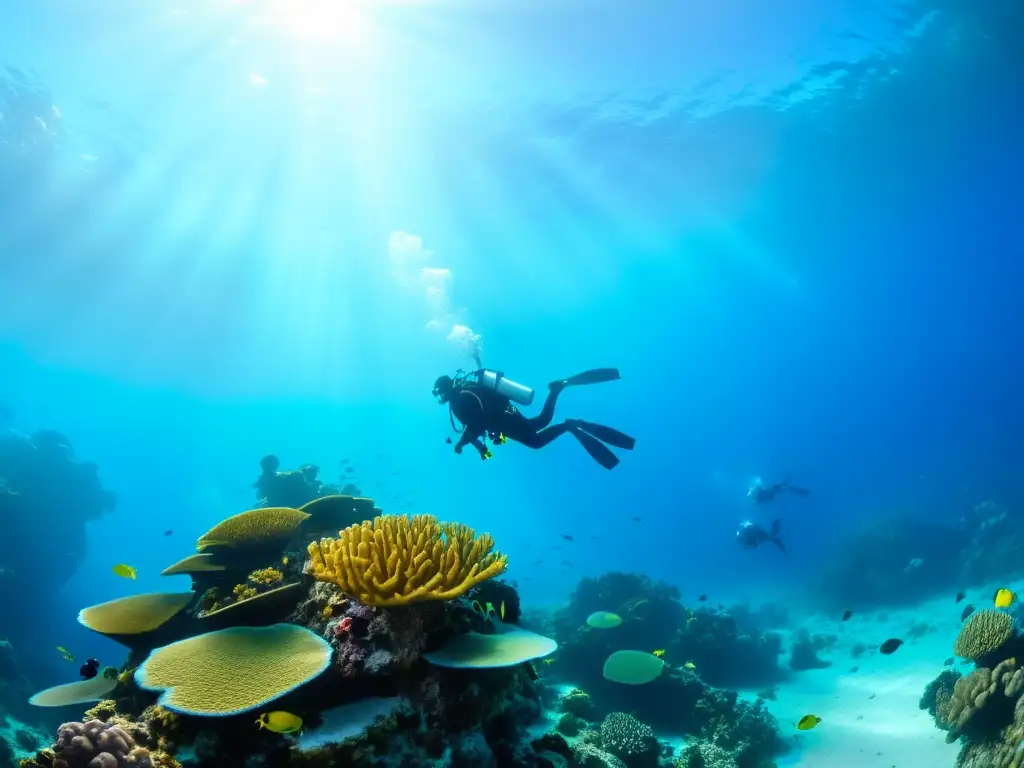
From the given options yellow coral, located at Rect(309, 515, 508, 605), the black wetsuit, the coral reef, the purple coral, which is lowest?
the purple coral

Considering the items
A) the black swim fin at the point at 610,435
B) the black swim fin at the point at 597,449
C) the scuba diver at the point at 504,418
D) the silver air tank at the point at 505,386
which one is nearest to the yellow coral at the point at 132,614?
the scuba diver at the point at 504,418

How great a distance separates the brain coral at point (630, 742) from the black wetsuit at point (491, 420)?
16.8 ft

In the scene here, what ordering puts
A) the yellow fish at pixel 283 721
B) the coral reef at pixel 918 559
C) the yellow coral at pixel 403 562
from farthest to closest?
the coral reef at pixel 918 559 < the yellow coral at pixel 403 562 < the yellow fish at pixel 283 721

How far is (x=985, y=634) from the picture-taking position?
738 centimetres

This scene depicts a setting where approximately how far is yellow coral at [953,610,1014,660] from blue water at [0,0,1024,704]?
77.4ft

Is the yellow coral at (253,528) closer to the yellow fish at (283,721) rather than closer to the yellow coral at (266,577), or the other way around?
the yellow coral at (266,577)

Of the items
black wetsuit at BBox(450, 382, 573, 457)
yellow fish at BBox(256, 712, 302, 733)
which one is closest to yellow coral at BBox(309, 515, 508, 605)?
yellow fish at BBox(256, 712, 302, 733)

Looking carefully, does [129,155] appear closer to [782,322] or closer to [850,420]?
[782,322]

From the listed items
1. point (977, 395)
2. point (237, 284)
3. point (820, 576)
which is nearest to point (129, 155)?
point (237, 284)

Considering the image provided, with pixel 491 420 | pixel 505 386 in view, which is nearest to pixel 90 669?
pixel 491 420

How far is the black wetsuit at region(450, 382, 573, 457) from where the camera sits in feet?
32.6

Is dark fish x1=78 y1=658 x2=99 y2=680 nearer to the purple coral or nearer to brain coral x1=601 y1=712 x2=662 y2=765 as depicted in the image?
the purple coral

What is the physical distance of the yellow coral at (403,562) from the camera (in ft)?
11.7

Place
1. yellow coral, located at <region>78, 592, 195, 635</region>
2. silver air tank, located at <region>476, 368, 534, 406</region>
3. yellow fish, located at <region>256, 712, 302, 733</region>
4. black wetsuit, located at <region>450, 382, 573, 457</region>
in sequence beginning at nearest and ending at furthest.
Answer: yellow fish, located at <region>256, 712, 302, 733</region> → yellow coral, located at <region>78, 592, 195, 635</region> → black wetsuit, located at <region>450, 382, 573, 457</region> → silver air tank, located at <region>476, 368, 534, 406</region>
